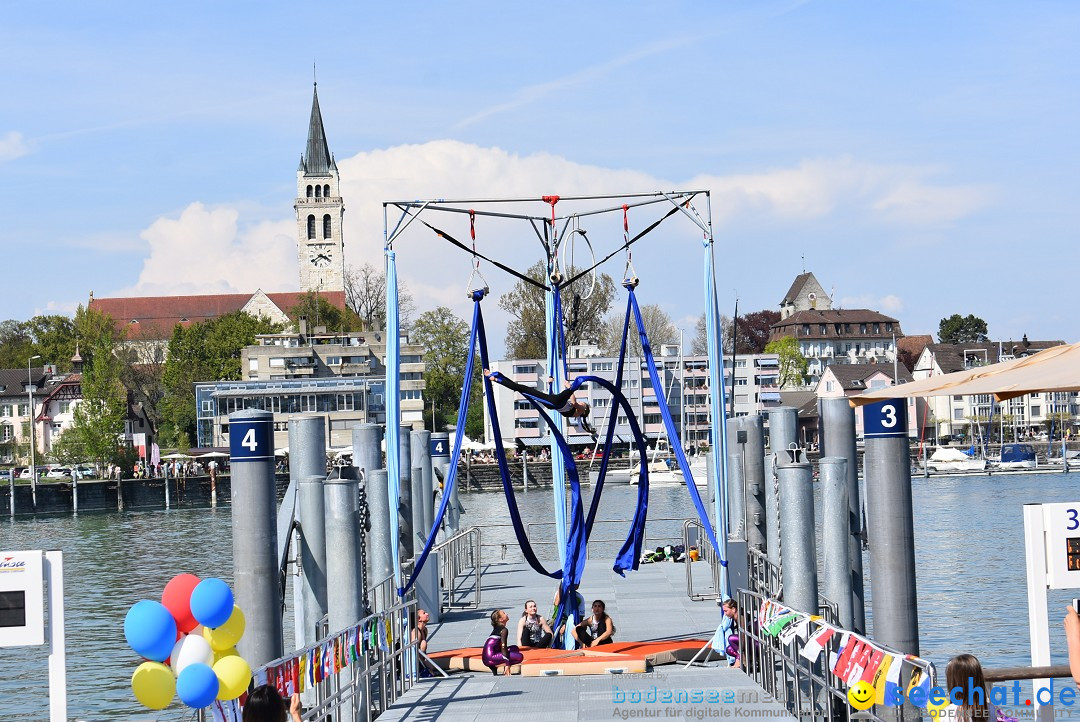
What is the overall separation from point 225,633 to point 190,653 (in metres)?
0.48

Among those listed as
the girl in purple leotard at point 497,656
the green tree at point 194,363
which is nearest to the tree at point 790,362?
the green tree at point 194,363

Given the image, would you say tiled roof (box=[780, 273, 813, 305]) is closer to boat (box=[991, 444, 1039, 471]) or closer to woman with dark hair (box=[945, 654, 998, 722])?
boat (box=[991, 444, 1039, 471])

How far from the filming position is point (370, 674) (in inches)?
536

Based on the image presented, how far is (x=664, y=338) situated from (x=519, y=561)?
90697mm

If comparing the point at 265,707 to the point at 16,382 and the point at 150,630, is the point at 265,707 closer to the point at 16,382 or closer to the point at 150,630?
the point at 150,630

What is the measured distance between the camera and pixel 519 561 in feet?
113

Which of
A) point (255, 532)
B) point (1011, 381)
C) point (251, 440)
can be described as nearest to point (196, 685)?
point (255, 532)

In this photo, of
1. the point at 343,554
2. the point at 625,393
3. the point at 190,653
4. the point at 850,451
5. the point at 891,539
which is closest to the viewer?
the point at 190,653

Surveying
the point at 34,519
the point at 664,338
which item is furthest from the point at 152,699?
the point at 664,338

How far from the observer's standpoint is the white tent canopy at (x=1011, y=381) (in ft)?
29.8

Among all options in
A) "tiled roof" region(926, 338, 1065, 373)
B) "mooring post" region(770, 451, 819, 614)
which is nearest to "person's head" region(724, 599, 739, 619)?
"mooring post" region(770, 451, 819, 614)

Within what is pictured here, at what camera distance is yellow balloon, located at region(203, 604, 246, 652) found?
9.61 metres

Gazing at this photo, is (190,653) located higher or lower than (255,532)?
lower

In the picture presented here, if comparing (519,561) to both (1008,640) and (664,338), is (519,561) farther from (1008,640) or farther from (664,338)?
(664,338)
